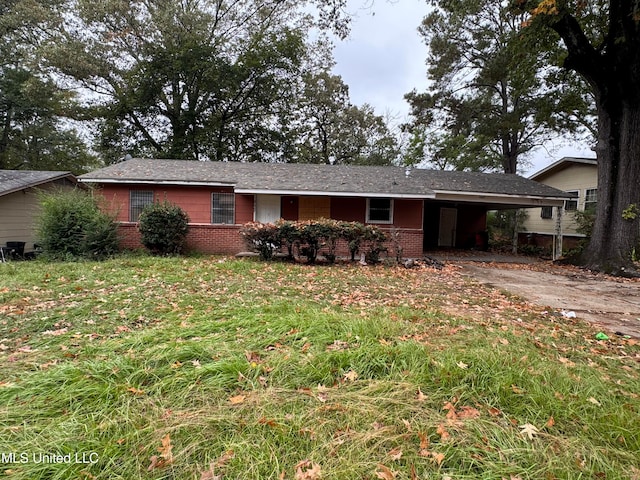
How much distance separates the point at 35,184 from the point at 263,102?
47.6 ft

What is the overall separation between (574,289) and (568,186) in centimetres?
1235

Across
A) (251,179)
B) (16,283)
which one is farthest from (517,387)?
(251,179)

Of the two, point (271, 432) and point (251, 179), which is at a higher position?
point (251, 179)

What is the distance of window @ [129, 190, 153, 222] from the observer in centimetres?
1193

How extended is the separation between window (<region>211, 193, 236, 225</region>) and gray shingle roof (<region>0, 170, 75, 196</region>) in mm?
7114

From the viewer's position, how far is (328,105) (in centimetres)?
2489

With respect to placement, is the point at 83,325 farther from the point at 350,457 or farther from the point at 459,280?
the point at 459,280

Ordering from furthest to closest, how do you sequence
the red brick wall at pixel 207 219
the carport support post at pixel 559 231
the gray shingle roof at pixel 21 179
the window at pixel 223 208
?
the carport support post at pixel 559 231, the window at pixel 223 208, the red brick wall at pixel 207 219, the gray shingle roof at pixel 21 179

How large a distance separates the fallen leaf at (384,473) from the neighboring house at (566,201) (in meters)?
16.3

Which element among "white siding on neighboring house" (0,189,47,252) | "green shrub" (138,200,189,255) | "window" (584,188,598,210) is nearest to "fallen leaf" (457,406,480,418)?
"green shrub" (138,200,189,255)

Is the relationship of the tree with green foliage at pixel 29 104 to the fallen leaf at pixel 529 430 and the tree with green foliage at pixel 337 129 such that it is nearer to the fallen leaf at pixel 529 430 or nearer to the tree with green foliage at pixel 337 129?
the tree with green foliage at pixel 337 129

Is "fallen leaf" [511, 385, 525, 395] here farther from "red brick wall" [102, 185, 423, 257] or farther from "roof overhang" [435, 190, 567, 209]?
"roof overhang" [435, 190, 567, 209]

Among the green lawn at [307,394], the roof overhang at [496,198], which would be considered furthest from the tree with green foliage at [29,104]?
the roof overhang at [496,198]

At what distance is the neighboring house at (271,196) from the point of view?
11.6m
